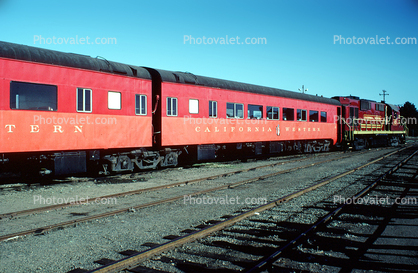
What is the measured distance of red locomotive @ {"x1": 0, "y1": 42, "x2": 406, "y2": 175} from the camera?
9.01 m

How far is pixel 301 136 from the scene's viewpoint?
66.7ft

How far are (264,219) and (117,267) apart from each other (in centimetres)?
314

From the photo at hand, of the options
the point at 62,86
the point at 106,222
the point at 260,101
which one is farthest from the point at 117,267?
the point at 260,101

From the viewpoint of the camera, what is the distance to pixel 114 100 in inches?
437

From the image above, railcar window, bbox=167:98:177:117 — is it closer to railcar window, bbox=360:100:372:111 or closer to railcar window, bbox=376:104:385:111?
railcar window, bbox=360:100:372:111

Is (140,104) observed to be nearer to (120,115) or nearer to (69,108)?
(120,115)

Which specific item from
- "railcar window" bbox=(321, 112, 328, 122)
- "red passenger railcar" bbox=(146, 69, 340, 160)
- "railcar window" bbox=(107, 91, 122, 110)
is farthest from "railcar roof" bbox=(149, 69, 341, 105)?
"railcar window" bbox=(107, 91, 122, 110)

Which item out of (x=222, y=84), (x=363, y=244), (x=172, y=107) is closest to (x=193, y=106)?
(x=172, y=107)

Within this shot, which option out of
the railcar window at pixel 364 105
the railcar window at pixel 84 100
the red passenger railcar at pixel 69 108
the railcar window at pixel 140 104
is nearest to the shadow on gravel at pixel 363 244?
the red passenger railcar at pixel 69 108

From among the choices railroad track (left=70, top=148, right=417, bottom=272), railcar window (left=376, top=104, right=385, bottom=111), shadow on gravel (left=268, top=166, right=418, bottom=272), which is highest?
railcar window (left=376, top=104, right=385, bottom=111)

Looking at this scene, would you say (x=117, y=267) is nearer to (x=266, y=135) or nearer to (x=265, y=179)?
(x=265, y=179)

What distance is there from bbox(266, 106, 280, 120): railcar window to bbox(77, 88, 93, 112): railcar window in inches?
397

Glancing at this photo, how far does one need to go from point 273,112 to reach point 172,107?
722 centimetres

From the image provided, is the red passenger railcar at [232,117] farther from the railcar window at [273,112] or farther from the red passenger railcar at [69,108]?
the red passenger railcar at [69,108]
